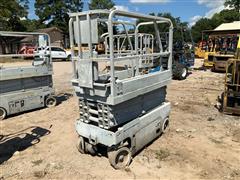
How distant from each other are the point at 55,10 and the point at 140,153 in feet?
168

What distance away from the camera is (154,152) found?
14.3 feet

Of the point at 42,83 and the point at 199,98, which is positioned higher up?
the point at 42,83

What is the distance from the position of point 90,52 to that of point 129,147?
1652 mm

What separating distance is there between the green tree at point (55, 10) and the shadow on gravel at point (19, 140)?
46814 mm

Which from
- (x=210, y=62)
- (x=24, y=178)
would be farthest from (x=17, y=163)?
(x=210, y=62)

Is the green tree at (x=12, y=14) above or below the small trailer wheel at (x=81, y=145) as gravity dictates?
above

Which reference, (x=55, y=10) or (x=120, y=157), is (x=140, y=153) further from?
(x=55, y=10)

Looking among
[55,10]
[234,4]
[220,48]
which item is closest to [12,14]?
[55,10]

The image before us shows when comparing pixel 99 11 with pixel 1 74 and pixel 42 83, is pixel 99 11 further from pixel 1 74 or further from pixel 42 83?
pixel 42 83

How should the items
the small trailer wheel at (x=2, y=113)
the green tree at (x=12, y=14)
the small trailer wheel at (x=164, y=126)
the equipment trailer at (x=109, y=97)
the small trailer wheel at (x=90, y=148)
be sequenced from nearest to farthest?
the equipment trailer at (x=109, y=97) → the small trailer wheel at (x=90, y=148) → the small trailer wheel at (x=164, y=126) → the small trailer wheel at (x=2, y=113) → the green tree at (x=12, y=14)

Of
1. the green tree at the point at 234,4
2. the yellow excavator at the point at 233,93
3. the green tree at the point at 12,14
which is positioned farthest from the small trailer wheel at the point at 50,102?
the green tree at the point at 234,4

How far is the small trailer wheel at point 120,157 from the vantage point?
12.3 ft

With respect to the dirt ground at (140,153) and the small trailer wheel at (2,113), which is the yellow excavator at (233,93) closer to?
the dirt ground at (140,153)

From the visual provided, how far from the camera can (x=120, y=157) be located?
386 cm
